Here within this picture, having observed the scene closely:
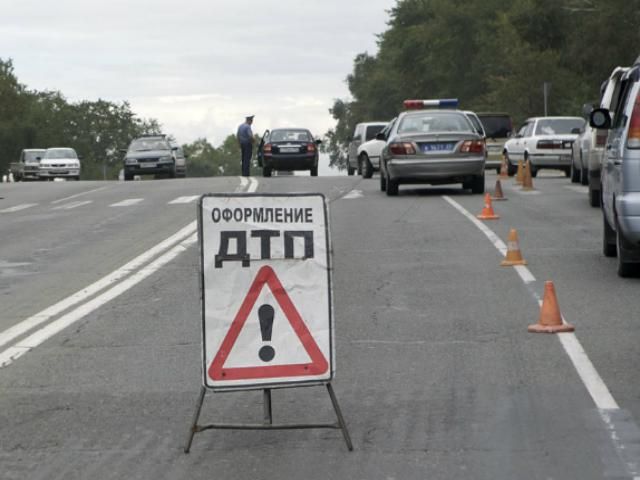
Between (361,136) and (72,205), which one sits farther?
(361,136)

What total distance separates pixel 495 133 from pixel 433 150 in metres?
19.3

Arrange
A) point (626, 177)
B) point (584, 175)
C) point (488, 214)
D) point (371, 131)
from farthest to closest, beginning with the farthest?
point (371, 131)
point (584, 175)
point (488, 214)
point (626, 177)

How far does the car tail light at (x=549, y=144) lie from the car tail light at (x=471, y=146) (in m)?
9.97

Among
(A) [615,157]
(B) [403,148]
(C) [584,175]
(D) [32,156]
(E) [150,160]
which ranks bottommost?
(D) [32,156]

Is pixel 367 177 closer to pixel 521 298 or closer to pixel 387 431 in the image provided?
pixel 521 298

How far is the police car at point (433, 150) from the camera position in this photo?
2731cm

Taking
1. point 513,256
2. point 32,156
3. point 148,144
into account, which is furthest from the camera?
point 32,156

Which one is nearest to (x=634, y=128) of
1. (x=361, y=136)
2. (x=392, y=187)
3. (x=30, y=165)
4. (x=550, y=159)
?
(x=392, y=187)

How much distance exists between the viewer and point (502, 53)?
252 feet

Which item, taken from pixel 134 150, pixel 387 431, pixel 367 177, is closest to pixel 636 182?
pixel 387 431

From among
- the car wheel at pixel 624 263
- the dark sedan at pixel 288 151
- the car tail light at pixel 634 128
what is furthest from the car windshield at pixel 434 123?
the dark sedan at pixel 288 151

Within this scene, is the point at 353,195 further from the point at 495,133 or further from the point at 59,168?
the point at 59,168

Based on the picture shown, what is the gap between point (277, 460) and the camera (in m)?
6.97

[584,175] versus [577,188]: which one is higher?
[584,175]
